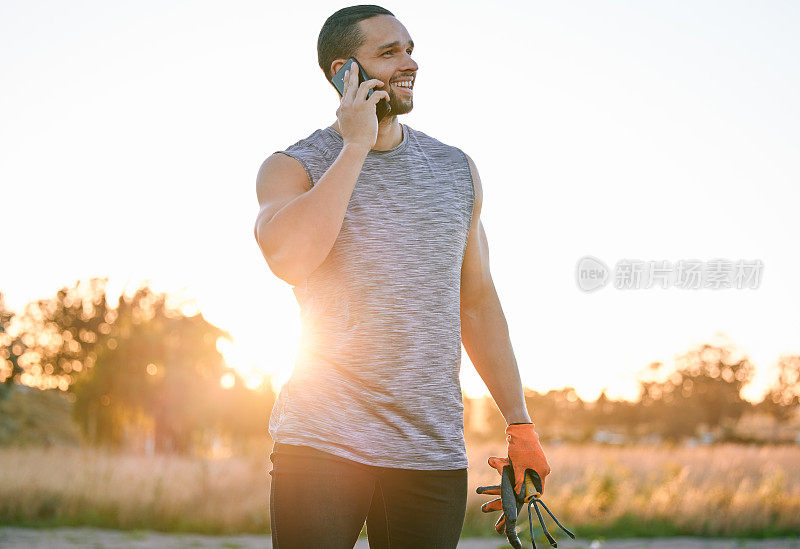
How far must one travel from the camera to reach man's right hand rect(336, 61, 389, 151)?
5.71ft

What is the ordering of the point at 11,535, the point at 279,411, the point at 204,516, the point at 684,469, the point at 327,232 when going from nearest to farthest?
1. the point at 327,232
2. the point at 279,411
3. the point at 11,535
4. the point at 204,516
5. the point at 684,469

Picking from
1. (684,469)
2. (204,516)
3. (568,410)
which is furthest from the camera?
(568,410)

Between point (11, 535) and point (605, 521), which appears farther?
point (605, 521)

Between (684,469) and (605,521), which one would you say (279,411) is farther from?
(684,469)

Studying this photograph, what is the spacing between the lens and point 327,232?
165cm

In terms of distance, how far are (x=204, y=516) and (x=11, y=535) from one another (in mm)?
2158

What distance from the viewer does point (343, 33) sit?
1.99 metres

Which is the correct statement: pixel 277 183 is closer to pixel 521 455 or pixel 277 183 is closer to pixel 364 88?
pixel 364 88

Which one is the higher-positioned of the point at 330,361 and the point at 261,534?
the point at 330,361

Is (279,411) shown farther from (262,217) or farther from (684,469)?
(684,469)

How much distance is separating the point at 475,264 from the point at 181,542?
316 inches

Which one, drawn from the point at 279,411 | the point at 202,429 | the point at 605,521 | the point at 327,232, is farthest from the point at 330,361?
the point at 202,429

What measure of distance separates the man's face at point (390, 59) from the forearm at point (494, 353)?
21.6 inches

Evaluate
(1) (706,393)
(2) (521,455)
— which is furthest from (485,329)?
(1) (706,393)
